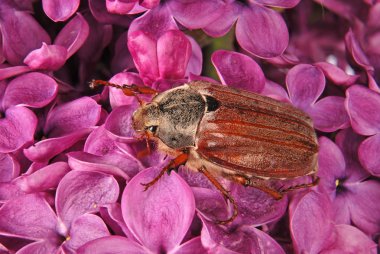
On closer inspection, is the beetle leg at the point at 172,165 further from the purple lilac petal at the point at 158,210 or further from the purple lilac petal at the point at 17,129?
the purple lilac petal at the point at 17,129

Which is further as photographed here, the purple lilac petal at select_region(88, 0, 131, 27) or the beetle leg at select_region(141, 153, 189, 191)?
the purple lilac petal at select_region(88, 0, 131, 27)

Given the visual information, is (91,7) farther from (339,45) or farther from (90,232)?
(339,45)

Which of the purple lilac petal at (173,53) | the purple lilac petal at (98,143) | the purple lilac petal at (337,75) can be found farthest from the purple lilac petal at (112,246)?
the purple lilac petal at (337,75)

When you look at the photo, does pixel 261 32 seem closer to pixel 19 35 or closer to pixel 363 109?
pixel 363 109

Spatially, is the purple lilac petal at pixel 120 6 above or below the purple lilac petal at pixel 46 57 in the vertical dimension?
above

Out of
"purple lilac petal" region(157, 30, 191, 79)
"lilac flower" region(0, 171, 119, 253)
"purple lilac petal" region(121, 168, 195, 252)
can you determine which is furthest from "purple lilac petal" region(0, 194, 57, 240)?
"purple lilac petal" region(157, 30, 191, 79)

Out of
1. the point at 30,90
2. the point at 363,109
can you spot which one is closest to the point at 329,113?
the point at 363,109

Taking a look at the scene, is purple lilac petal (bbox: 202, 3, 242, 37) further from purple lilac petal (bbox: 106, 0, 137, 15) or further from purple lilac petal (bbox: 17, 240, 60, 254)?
purple lilac petal (bbox: 17, 240, 60, 254)

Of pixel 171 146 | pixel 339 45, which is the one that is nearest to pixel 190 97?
pixel 171 146
